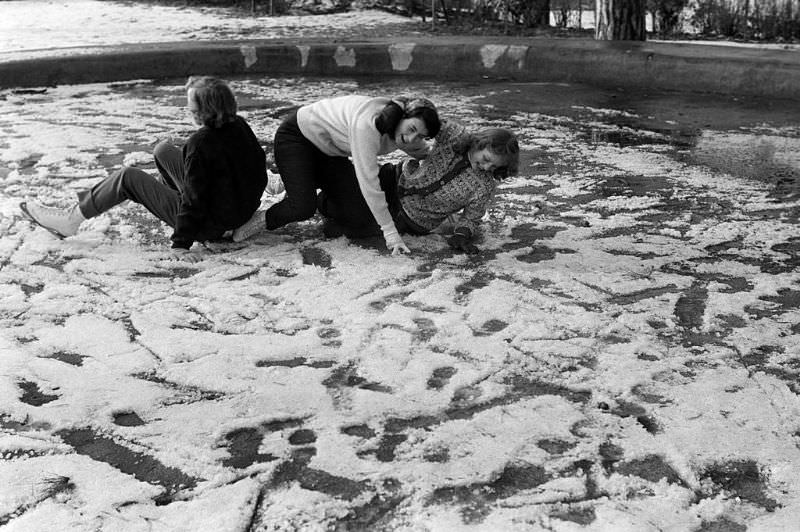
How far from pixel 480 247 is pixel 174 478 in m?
2.11

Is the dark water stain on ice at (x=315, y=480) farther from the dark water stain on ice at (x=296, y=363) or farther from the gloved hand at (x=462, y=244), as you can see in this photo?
the gloved hand at (x=462, y=244)

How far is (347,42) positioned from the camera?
8977 millimetres

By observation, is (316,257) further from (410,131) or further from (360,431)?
(360,431)

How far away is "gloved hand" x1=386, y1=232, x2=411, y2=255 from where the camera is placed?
161 inches

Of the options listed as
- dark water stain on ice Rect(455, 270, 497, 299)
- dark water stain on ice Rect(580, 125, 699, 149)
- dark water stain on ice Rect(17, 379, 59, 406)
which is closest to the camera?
dark water stain on ice Rect(17, 379, 59, 406)

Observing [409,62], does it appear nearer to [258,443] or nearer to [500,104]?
[500,104]

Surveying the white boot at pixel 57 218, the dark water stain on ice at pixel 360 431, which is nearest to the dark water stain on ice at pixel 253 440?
the dark water stain on ice at pixel 360 431

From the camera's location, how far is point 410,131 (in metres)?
3.75

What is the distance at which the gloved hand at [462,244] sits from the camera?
4.14m

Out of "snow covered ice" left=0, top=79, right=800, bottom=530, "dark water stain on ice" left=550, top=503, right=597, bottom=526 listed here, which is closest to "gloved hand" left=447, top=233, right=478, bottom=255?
"snow covered ice" left=0, top=79, right=800, bottom=530

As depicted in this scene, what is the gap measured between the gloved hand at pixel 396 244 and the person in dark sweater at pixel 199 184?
66 centimetres

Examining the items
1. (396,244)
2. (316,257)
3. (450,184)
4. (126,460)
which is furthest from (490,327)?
(126,460)

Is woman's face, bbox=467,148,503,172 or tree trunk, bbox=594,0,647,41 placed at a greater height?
tree trunk, bbox=594,0,647,41

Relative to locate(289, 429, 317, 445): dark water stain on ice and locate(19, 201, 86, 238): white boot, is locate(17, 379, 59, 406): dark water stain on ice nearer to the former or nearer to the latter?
locate(289, 429, 317, 445): dark water stain on ice
